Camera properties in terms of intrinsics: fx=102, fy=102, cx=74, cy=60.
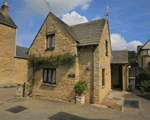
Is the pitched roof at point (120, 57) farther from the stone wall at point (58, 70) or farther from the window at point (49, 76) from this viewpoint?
the window at point (49, 76)

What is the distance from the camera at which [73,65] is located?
7855mm

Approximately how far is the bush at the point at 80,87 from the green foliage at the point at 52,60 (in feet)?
5.54

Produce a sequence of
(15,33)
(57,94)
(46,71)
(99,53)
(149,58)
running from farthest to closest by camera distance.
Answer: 1. (149,58)
2. (15,33)
3. (46,71)
4. (57,94)
5. (99,53)

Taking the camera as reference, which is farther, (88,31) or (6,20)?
(6,20)

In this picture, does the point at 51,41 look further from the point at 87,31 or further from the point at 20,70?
the point at 20,70

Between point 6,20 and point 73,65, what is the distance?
15509mm

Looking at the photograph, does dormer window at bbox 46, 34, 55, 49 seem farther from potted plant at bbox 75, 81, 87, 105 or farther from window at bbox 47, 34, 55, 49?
potted plant at bbox 75, 81, 87, 105

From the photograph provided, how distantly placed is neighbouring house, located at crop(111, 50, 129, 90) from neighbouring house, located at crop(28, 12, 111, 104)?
430 cm

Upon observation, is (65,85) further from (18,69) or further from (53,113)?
(18,69)

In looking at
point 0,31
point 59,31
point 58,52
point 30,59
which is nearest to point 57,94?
point 58,52

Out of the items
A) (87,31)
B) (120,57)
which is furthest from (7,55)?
(120,57)

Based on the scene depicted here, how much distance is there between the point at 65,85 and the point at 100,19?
695cm

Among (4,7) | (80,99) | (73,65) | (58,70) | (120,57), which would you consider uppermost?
(4,7)

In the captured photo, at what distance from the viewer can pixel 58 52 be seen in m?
8.69
